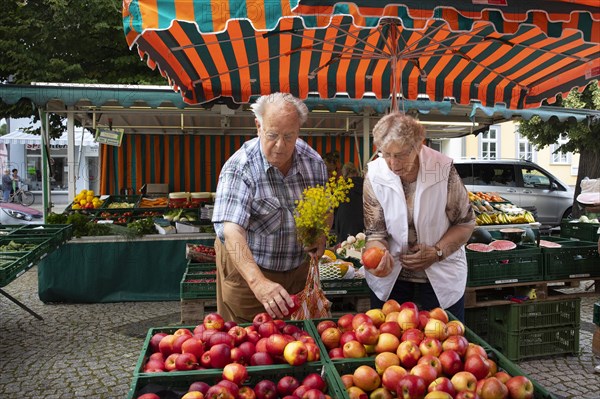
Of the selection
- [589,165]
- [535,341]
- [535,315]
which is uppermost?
[589,165]

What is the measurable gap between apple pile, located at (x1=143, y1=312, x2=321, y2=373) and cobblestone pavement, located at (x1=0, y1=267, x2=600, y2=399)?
2.26m

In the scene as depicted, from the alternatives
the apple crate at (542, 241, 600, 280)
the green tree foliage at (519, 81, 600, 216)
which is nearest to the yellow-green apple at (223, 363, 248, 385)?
the apple crate at (542, 241, 600, 280)

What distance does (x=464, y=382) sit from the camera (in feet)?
5.74

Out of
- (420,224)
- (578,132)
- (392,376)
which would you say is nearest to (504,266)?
(420,224)

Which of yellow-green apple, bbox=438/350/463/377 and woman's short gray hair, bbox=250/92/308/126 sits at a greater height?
woman's short gray hair, bbox=250/92/308/126

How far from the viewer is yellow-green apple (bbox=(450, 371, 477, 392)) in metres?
1.74

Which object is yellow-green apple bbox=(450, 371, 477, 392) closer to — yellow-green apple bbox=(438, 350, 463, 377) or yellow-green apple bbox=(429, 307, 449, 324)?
yellow-green apple bbox=(438, 350, 463, 377)

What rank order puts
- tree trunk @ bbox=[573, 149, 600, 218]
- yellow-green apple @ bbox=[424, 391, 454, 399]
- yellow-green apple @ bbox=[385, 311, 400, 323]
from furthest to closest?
1. tree trunk @ bbox=[573, 149, 600, 218]
2. yellow-green apple @ bbox=[385, 311, 400, 323]
3. yellow-green apple @ bbox=[424, 391, 454, 399]

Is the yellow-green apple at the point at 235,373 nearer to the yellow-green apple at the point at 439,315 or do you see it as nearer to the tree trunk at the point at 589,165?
the yellow-green apple at the point at 439,315

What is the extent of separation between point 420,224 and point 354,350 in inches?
39.1

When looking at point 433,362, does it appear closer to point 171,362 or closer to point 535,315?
point 171,362

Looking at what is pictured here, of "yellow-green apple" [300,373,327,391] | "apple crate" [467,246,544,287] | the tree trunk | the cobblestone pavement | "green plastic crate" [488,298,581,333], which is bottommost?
the cobblestone pavement

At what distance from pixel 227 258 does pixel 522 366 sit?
3.10 meters

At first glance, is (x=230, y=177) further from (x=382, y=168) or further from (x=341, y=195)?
(x=382, y=168)
